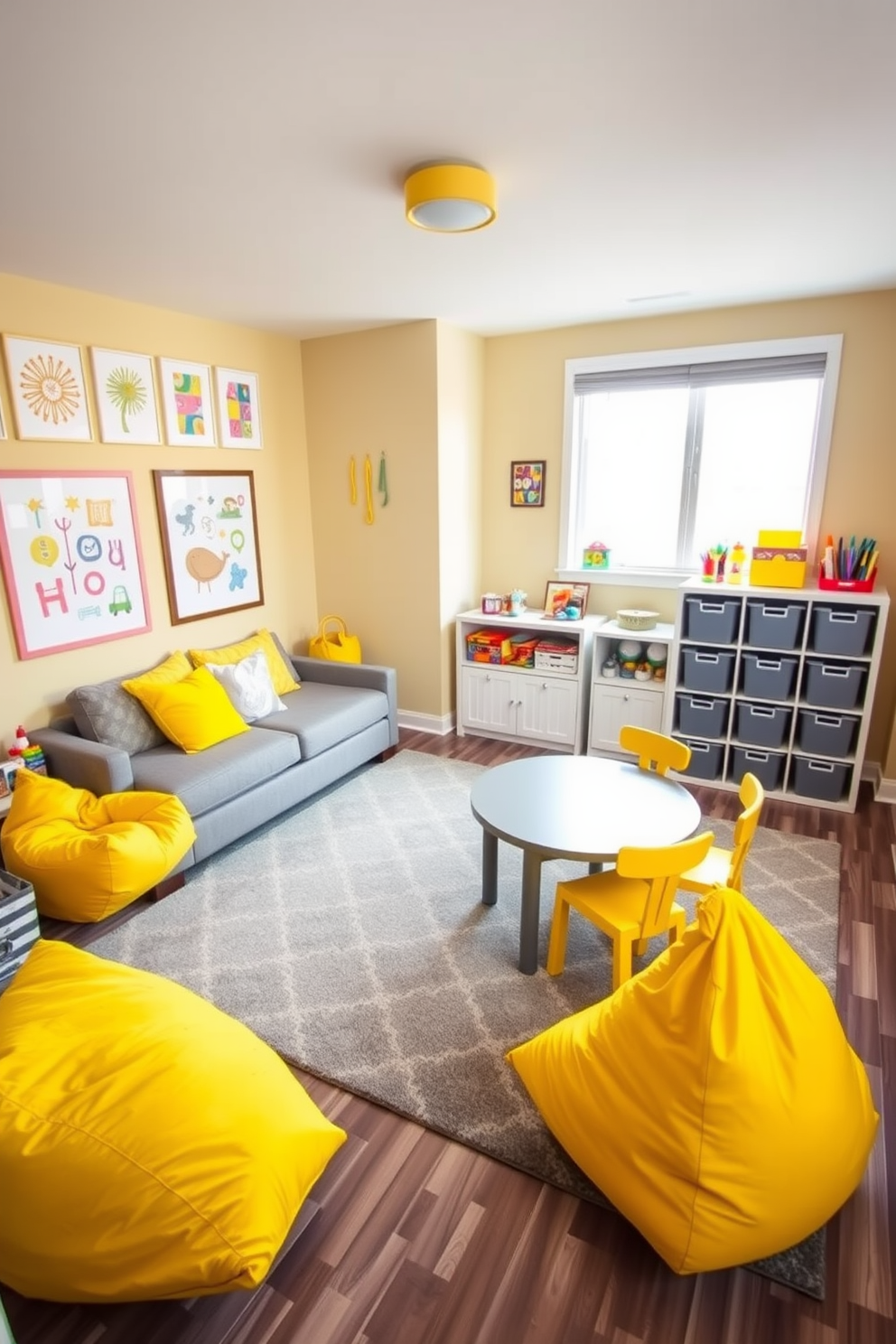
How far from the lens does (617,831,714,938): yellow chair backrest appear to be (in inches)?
75.2

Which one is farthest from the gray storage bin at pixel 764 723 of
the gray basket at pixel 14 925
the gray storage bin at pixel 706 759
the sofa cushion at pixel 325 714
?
the gray basket at pixel 14 925

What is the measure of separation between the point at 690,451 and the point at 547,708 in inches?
69.1

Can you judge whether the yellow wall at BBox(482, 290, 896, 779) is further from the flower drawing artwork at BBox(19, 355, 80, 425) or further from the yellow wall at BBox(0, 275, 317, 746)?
the flower drawing artwork at BBox(19, 355, 80, 425)

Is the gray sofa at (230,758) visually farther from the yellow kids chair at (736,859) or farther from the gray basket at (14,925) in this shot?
the yellow kids chair at (736,859)

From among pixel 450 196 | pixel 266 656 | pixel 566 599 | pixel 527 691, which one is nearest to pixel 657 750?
pixel 527 691

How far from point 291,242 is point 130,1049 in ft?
8.82

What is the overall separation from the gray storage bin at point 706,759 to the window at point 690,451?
106 cm

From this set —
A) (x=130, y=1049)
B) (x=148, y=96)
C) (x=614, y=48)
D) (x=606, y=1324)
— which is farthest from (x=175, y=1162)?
(x=614, y=48)

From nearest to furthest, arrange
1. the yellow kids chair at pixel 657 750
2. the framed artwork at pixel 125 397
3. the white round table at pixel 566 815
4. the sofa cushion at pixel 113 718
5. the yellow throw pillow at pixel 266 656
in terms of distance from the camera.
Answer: the white round table at pixel 566 815
the yellow kids chair at pixel 657 750
the sofa cushion at pixel 113 718
the framed artwork at pixel 125 397
the yellow throw pillow at pixel 266 656

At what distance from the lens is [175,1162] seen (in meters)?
1.34

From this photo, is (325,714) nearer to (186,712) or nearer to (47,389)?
(186,712)

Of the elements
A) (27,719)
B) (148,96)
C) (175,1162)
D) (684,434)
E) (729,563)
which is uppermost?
(148,96)

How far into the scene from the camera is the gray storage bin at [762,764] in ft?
12.1

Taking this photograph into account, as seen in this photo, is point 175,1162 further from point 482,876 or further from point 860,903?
point 860,903
